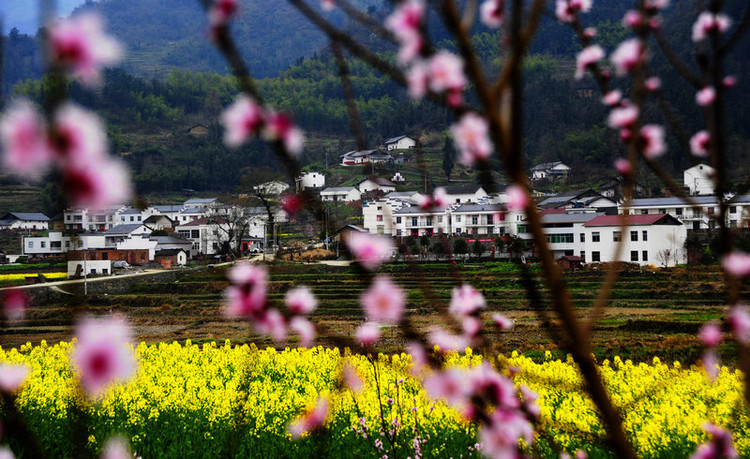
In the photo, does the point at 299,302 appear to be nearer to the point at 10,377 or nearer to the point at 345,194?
the point at 10,377

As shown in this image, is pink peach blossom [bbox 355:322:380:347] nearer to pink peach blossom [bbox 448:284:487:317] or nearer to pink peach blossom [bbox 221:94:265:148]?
pink peach blossom [bbox 448:284:487:317]

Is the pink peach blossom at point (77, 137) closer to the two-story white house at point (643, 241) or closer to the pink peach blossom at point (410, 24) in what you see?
the pink peach blossom at point (410, 24)

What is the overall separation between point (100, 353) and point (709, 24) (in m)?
1.33

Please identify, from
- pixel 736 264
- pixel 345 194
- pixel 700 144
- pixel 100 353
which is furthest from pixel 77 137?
pixel 345 194

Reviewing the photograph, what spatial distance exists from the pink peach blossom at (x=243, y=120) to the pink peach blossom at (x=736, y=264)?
0.85m

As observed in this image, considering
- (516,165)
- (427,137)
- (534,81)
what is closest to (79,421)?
(516,165)

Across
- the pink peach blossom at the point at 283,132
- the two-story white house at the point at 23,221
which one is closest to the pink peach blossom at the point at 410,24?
the pink peach blossom at the point at 283,132

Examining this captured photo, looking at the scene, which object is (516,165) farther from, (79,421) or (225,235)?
(225,235)

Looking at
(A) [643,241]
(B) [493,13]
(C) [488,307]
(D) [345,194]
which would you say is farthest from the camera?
(D) [345,194]

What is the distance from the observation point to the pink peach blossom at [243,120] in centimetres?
77

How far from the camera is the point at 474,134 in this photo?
79 cm

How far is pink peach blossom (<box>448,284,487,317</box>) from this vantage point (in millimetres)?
1168

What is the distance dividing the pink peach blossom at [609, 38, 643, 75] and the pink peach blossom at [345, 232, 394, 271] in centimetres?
57

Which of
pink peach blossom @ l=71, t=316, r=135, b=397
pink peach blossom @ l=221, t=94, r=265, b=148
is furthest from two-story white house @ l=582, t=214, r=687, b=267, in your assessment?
pink peach blossom @ l=71, t=316, r=135, b=397
